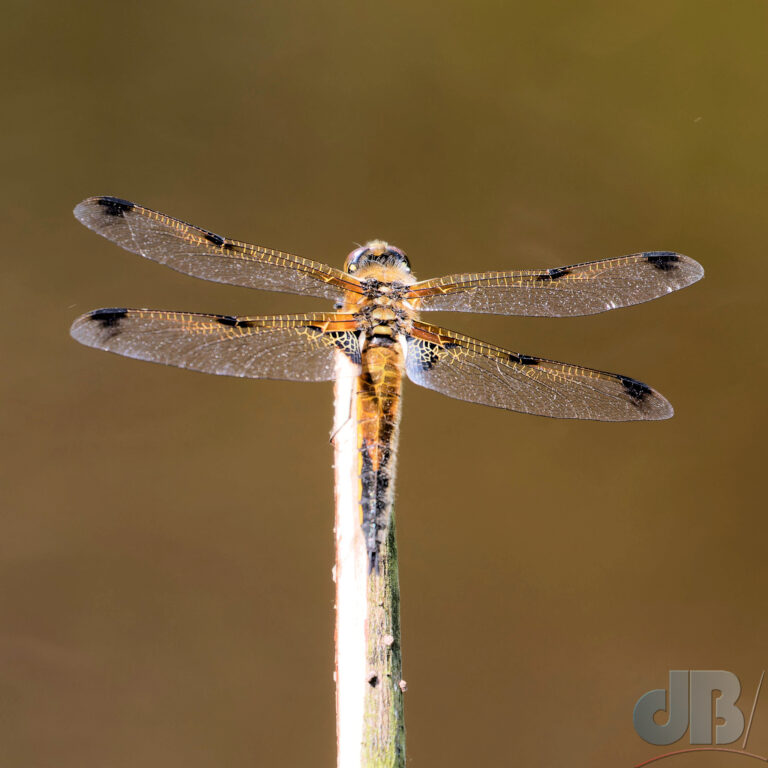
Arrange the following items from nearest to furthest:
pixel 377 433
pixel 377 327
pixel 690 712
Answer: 1. pixel 377 433
2. pixel 377 327
3. pixel 690 712

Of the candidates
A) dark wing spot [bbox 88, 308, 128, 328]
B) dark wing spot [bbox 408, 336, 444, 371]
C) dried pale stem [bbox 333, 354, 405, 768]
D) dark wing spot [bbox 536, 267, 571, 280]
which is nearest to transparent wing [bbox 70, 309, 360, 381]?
dark wing spot [bbox 88, 308, 128, 328]

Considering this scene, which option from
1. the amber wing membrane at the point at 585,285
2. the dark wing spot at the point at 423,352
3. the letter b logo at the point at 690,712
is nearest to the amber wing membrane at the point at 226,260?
the dark wing spot at the point at 423,352

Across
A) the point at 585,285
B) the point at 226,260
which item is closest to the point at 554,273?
the point at 585,285

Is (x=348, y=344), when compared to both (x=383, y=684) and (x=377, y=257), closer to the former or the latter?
(x=377, y=257)

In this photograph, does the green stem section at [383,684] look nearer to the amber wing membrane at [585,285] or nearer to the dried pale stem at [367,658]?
the dried pale stem at [367,658]

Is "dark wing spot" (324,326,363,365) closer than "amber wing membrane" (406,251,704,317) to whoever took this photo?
Yes

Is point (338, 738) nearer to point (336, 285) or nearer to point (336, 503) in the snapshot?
point (336, 503)

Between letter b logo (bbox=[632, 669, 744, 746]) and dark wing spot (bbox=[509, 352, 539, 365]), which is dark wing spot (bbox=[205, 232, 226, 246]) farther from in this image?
letter b logo (bbox=[632, 669, 744, 746])
